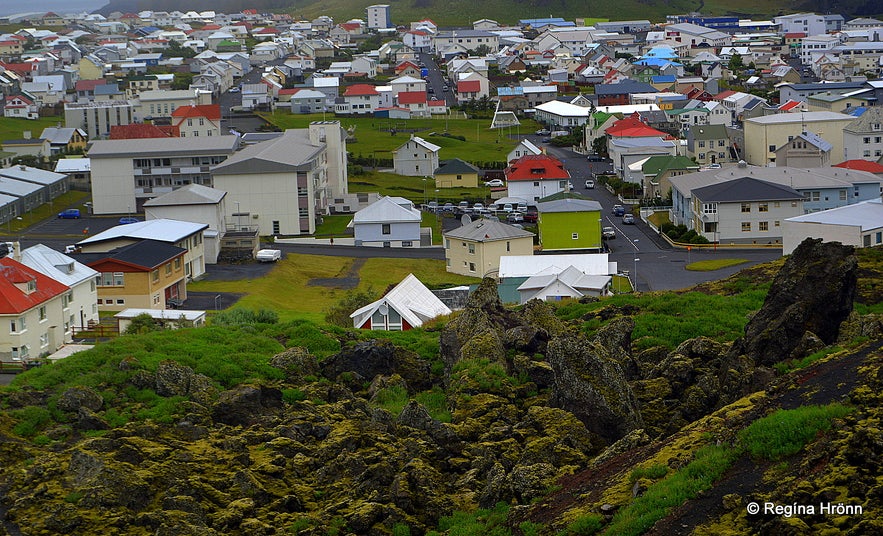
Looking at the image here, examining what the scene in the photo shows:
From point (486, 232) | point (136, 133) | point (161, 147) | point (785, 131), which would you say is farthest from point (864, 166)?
point (136, 133)

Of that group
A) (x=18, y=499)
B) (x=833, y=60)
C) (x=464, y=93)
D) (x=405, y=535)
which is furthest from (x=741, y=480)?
(x=833, y=60)

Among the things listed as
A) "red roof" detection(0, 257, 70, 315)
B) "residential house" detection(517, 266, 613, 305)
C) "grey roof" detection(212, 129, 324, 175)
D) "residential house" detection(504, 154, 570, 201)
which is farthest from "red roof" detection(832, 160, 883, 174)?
"red roof" detection(0, 257, 70, 315)

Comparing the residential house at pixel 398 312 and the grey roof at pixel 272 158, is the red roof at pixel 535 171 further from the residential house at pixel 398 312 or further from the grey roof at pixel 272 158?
the residential house at pixel 398 312

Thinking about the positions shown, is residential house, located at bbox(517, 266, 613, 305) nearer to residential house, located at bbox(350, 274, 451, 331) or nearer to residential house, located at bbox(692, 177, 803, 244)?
residential house, located at bbox(350, 274, 451, 331)

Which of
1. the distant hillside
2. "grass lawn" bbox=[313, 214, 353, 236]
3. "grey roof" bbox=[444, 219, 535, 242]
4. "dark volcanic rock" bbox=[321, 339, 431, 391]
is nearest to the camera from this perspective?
"dark volcanic rock" bbox=[321, 339, 431, 391]

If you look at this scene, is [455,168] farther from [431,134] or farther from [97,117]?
[97,117]

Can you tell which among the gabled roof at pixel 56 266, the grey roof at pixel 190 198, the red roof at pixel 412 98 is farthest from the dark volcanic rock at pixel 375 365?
the red roof at pixel 412 98
